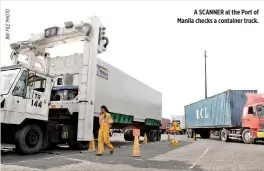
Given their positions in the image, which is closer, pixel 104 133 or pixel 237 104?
pixel 104 133

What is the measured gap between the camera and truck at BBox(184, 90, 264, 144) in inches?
718

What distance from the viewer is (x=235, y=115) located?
69.1 feet

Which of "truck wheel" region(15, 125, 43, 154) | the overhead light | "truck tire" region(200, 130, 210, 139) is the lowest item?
"truck tire" region(200, 130, 210, 139)

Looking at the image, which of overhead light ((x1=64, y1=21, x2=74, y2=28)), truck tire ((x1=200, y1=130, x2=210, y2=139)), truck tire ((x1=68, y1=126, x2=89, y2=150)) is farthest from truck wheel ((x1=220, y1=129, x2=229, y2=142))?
overhead light ((x1=64, y1=21, x2=74, y2=28))

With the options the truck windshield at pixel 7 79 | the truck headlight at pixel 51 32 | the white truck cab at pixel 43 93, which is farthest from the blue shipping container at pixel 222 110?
the truck windshield at pixel 7 79

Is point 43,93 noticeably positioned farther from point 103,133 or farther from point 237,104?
point 237,104

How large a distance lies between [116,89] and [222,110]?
12.2 metres

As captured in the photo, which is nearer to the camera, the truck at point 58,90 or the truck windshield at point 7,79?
the truck windshield at point 7,79

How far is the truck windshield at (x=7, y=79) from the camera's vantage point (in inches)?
322

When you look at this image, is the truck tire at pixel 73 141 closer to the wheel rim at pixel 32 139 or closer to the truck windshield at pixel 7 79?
the wheel rim at pixel 32 139

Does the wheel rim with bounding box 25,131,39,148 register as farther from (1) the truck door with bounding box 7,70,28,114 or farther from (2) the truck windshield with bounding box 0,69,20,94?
(2) the truck windshield with bounding box 0,69,20,94

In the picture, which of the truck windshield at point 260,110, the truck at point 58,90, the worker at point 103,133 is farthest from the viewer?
the truck windshield at point 260,110

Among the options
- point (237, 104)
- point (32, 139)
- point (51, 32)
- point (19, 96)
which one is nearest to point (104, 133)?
point (32, 139)

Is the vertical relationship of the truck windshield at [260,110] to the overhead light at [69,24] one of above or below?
below
